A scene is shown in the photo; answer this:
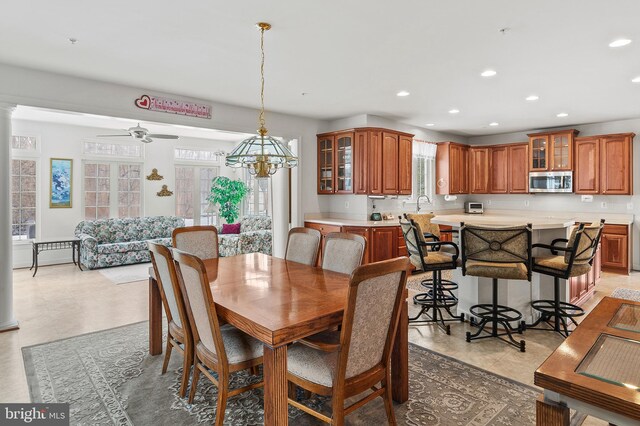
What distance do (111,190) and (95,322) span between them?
473 cm

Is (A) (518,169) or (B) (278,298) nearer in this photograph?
(B) (278,298)

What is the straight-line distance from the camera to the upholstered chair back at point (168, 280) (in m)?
2.24

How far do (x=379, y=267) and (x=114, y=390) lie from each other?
83.3 inches

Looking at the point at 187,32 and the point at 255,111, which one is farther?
the point at 255,111

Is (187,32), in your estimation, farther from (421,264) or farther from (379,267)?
(421,264)

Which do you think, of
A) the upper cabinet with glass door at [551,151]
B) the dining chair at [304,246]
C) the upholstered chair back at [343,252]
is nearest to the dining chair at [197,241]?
the dining chair at [304,246]

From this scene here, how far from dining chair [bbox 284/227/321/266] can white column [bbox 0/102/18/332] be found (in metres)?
2.86

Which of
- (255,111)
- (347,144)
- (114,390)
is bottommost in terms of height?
(114,390)

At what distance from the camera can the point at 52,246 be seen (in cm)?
687

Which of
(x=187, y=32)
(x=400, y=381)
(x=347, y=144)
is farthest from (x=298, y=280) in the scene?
(x=347, y=144)

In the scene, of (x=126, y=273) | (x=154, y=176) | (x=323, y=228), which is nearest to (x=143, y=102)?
(x=323, y=228)

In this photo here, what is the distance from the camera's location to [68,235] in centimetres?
721

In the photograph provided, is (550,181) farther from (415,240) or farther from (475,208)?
(415,240)

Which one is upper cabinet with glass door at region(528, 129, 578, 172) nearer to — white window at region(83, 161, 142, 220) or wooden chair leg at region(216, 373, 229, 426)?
wooden chair leg at region(216, 373, 229, 426)
